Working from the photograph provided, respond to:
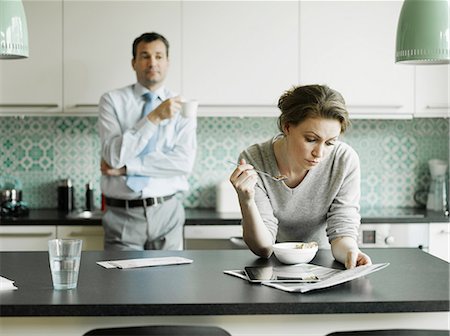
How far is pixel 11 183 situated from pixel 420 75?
2647 mm

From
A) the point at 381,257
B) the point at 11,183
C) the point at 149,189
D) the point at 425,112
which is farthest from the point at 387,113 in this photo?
the point at 11,183

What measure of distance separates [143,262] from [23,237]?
1.91 metres

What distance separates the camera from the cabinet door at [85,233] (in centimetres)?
420

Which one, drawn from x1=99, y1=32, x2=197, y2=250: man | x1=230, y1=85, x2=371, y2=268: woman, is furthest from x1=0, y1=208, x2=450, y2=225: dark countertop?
x1=230, y1=85, x2=371, y2=268: woman

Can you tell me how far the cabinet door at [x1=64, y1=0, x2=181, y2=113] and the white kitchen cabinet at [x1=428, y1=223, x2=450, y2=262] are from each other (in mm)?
1836

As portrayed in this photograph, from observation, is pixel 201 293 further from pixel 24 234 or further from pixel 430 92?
pixel 430 92

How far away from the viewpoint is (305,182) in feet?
9.20

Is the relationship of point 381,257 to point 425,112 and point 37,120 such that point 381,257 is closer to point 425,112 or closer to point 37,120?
point 425,112

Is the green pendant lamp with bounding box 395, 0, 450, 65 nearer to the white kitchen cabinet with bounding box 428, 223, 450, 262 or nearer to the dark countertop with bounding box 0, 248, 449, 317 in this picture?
the dark countertop with bounding box 0, 248, 449, 317

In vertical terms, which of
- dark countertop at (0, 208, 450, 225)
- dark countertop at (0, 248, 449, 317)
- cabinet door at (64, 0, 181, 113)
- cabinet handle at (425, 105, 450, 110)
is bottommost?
dark countertop at (0, 248, 449, 317)

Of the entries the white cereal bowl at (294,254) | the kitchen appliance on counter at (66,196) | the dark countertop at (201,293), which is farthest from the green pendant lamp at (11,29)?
the kitchen appliance on counter at (66,196)

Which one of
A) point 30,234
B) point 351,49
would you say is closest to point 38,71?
point 30,234

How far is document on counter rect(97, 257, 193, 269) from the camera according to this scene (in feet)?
8.01

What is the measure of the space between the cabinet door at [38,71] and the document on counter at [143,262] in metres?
2.10
